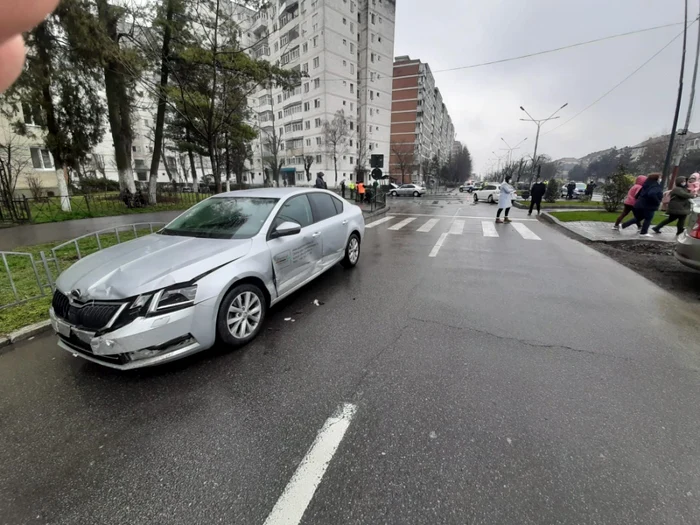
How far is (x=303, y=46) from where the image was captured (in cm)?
4881

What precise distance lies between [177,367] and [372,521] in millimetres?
2264

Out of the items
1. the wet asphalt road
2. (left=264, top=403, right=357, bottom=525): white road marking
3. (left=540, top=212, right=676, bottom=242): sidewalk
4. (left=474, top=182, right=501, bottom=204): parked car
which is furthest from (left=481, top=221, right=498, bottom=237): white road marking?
(left=474, top=182, right=501, bottom=204): parked car

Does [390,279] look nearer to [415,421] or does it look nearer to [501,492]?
[415,421]

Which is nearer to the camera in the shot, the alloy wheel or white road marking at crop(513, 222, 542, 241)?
the alloy wheel

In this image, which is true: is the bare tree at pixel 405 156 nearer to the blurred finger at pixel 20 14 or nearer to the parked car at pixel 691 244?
the parked car at pixel 691 244

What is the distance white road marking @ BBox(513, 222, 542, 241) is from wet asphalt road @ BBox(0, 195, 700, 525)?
18.6ft

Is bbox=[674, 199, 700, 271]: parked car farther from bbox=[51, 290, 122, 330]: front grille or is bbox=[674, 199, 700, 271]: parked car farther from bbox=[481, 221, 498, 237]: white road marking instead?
bbox=[51, 290, 122, 330]: front grille

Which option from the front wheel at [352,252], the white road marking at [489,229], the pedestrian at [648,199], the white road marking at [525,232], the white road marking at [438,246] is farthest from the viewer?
the white road marking at [489,229]

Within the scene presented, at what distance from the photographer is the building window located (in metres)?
25.2

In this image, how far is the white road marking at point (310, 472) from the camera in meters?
1.73

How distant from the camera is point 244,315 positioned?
3.36 m

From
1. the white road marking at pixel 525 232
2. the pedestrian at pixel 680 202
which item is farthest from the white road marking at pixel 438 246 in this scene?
the pedestrian at pixel 680 202

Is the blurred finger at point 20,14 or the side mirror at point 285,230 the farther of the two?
the side mirror at point 285,230

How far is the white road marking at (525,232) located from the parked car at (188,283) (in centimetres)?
791
